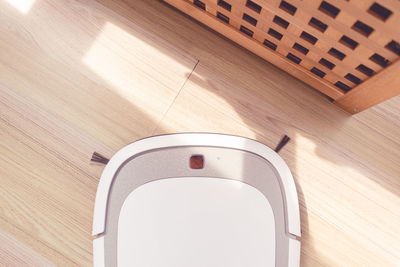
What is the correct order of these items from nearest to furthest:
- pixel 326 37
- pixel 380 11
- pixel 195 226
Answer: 1. pixel 380 11
2. pixel 326 37
3. pixel 195 226

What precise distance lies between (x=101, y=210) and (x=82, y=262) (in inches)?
8.6

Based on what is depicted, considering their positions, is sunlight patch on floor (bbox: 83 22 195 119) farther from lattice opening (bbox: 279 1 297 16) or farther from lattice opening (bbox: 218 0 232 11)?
lattice opening (bbox: 279 1 297 16)

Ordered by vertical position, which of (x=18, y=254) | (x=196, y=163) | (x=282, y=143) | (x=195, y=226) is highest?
(x=282, y=143)

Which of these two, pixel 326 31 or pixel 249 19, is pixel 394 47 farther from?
pixel 249 19

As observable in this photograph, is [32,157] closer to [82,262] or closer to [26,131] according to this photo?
[26,131]

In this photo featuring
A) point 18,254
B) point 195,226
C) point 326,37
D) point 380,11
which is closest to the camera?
point 380,11

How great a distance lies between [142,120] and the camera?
2.98ft

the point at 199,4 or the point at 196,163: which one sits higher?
the point at 199,4

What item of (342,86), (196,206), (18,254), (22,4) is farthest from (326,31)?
(18,254)

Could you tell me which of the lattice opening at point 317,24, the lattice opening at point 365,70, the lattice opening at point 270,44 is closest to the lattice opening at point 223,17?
the lattice opening at point 270,44

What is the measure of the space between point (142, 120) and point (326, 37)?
0.51m

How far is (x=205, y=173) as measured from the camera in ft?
2.57

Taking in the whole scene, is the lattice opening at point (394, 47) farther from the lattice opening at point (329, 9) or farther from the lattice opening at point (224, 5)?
the lattice opening at point (224, 5)

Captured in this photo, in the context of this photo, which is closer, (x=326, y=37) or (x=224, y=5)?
(x=326, y=37)
